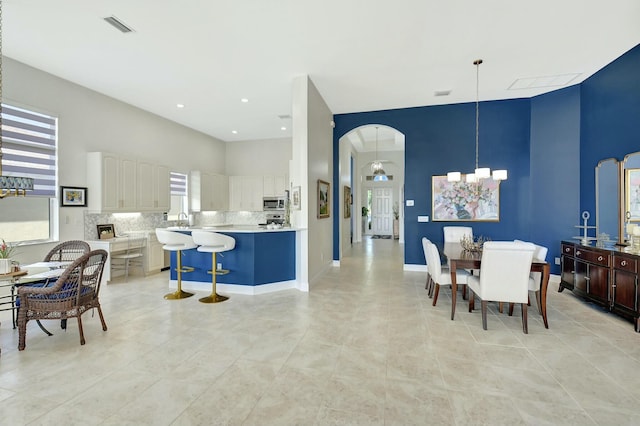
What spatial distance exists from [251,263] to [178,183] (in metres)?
4.10

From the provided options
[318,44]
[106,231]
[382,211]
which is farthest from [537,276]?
[382,211]

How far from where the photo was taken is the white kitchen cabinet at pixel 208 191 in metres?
7.60

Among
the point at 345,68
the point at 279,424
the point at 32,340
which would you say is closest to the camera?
the point at 279,424

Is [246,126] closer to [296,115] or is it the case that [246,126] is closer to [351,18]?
[296,115]

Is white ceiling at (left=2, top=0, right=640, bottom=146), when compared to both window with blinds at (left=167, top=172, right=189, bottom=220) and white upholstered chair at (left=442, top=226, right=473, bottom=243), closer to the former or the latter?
window with blinds at (left=167, top=172, right=189, bottom=220)

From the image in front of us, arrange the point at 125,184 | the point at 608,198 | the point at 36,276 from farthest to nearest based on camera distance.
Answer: the point at 125,184 → the point at 608,198 → the point at 36,276

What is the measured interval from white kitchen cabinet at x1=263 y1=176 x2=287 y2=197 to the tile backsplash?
76cm

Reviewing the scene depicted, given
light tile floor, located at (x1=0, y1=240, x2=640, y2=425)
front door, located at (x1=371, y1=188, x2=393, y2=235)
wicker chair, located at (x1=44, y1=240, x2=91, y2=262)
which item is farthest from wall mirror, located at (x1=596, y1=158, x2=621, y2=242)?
front door, located at (x1=371, y1=188, x2=393, y2=235)

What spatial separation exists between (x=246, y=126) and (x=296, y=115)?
311 centimetres

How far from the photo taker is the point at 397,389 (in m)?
2.18

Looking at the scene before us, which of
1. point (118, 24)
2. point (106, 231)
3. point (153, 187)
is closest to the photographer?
point (118, 24)

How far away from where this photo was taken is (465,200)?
6004 millimetres

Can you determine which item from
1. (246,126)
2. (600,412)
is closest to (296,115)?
(246,126)

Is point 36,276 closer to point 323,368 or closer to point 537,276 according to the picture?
point 323,368
